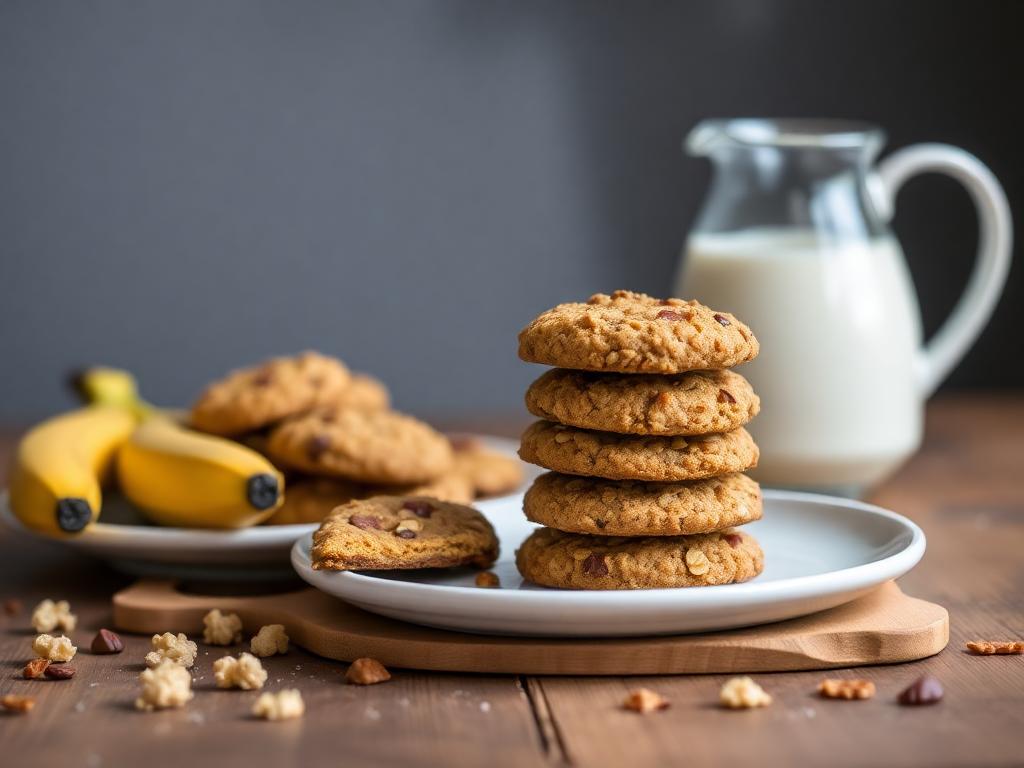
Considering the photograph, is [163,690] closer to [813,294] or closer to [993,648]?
[993,648]

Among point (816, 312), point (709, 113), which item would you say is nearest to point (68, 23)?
point (709, 113)

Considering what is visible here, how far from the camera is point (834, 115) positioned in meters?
2.93

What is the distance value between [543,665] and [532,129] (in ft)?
6.83

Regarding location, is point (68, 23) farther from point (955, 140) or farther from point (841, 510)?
point (841, 510)

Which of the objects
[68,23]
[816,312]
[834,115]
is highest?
[68,23]

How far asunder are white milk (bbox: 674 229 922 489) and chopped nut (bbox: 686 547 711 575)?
0.60 meters

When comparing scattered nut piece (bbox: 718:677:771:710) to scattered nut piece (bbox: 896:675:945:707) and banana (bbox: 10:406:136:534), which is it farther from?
banana (bbox: 10:406:136:534)

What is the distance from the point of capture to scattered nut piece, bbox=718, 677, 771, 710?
3.24ft

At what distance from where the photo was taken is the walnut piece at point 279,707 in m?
0.98

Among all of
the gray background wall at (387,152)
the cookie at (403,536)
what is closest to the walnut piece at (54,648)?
the cookie at (403,536)

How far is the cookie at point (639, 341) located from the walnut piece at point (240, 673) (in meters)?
0.34

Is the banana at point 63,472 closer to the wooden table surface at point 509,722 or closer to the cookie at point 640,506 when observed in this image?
the wooden table surface at point 509,722

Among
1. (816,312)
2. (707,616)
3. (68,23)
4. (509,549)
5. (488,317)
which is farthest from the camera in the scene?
(488,317)

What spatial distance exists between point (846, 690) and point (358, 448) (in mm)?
586
